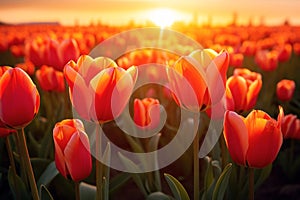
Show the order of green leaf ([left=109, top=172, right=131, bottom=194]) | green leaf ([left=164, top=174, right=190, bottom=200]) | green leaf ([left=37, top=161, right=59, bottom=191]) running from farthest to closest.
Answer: green leaf ([left=109, top=172, right=131, bottom=194])
green leaf ([left=37, top=161, right=59, bottom=191])
green leaf ([left=164, top=174, right=190, bottom=200])

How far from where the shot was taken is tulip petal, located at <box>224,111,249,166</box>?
1442 mm

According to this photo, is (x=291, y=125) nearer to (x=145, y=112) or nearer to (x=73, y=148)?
(x=145, y=112)

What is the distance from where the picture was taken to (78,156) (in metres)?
1.45

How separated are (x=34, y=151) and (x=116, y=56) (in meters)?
4.71

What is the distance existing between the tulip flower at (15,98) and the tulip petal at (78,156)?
174 mm

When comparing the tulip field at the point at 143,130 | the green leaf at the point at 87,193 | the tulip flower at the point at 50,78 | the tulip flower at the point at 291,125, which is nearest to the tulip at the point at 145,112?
the tulip field at the point at 143,130

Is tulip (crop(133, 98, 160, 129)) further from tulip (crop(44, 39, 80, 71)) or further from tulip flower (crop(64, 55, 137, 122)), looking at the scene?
tulip (crop(44, 39, 80, 71))

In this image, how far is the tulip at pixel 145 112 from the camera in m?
2.19

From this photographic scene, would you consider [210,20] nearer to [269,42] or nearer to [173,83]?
[269,42]

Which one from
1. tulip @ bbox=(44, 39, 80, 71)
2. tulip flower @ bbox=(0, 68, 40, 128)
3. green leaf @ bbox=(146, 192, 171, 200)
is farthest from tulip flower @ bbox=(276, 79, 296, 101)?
tulip flower @ bbox=(0, 68, 40, 128)

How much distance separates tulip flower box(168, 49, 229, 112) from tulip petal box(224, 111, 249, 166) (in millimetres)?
108

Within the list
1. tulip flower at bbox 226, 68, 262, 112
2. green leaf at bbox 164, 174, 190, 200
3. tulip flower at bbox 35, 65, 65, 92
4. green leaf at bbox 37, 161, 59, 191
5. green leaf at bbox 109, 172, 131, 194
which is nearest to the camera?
green leaf at bbox 164, 174, 190, 200

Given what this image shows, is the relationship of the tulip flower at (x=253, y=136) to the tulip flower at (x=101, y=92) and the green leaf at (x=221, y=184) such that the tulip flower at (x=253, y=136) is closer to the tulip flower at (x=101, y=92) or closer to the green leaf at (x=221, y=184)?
the green leaf at (x=221, y=184)

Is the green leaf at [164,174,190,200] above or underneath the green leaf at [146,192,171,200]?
above
